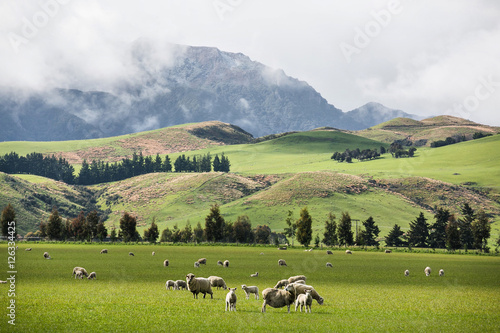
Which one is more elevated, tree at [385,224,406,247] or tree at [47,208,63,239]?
tree at [47,208,63,239]

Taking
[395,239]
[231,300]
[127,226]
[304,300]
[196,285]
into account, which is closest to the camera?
[231,300]

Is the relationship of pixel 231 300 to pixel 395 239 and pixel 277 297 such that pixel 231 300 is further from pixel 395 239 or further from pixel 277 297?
pixel 395 239

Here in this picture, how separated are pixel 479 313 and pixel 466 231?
374ft

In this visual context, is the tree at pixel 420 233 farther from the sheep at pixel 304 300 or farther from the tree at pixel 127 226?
the sheep at pixel 304 300

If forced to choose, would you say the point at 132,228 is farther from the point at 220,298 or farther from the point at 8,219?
the point at 220,298

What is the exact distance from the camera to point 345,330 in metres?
22.1

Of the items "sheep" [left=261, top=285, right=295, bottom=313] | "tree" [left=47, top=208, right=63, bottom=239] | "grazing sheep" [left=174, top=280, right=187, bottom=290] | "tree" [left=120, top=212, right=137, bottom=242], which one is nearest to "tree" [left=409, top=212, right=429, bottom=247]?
"tree" [left=120, top=212, right=137, bottom=242]

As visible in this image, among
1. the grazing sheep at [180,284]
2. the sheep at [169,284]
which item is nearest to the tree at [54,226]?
the sheep at [169,284]

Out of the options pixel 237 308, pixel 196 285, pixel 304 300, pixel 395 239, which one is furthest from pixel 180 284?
pixel 395 239

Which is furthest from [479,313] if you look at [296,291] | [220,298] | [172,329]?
[172,329]

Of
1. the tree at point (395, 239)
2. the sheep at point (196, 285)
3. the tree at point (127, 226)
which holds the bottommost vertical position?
the tree at point (395, 239)

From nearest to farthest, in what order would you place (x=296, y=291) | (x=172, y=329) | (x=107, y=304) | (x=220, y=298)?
A: (x=172, y=329), (x=107, y=304), (x=296, y=291), (x=220, y=298)

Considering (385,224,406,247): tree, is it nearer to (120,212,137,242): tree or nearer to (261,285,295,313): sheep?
(120,212,137,242): tree

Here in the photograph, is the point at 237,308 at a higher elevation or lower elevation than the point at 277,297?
lower
